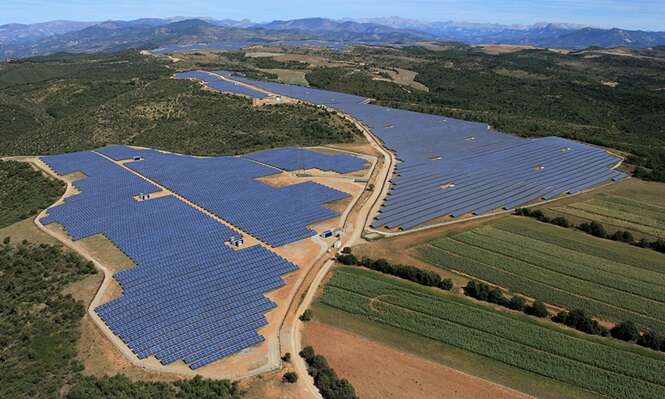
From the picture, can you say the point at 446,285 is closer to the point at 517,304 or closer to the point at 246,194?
the point at 517,304

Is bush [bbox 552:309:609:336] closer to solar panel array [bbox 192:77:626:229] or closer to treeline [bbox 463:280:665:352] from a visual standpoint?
treeline [bbox 463:280:665:352]

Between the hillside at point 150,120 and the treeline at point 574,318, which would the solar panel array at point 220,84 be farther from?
the treeline at point 574,318

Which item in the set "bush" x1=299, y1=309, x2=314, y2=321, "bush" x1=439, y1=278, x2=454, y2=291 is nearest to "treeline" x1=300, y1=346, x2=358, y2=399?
"bush" x1=299, y1=309, x2=314, y2=321

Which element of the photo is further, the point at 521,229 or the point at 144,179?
the point at 144,179

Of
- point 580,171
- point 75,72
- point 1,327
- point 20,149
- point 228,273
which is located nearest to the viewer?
point 1,327

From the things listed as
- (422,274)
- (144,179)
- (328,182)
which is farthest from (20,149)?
(422,274)

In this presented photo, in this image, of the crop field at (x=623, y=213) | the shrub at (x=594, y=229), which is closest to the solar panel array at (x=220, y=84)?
the crop field at (x=623, y=213)

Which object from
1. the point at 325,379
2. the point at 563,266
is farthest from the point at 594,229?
the point at 325,379

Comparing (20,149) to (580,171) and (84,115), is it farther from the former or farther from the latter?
(580,171)
